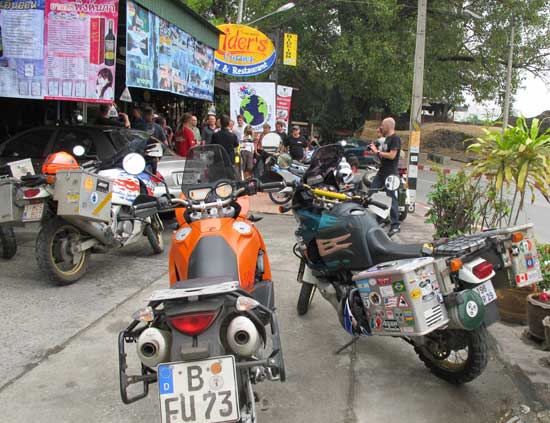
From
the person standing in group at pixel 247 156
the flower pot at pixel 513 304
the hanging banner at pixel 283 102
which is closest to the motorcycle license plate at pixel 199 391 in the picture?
the flower pot at pixel 513 304

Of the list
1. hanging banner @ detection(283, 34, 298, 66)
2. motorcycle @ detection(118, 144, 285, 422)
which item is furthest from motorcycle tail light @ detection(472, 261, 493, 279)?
hanging banner @ detection(283, 34, 298, 66)

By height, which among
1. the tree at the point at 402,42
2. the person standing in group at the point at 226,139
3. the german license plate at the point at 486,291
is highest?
the tree at the point at 402,42

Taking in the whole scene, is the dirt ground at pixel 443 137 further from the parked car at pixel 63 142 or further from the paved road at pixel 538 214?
the parked car at pixel 63 142

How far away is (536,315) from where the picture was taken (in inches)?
159

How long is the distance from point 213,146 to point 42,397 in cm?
194

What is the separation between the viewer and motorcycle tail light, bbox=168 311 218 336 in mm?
2203

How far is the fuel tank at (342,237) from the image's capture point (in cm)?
352

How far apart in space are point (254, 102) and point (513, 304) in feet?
36.7

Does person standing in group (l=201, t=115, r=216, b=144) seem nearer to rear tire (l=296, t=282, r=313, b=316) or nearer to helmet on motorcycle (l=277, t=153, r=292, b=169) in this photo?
helmet on motorcycle (l=277, t=153, r=292, b=169)

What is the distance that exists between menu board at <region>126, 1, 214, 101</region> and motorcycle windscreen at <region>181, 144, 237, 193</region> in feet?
13.0

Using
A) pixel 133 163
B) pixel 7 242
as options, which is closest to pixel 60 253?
pixel 7 242

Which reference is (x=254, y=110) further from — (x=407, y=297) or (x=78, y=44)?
(x=407, y=297)

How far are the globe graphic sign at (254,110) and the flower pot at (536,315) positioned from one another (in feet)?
37.5

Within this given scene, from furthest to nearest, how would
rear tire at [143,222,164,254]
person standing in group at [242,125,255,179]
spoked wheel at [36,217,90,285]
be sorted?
person standing in group at [242,125,255,179] → rear tire at [143,222,164,254] → spoked wheel at [36,217,90,285]
